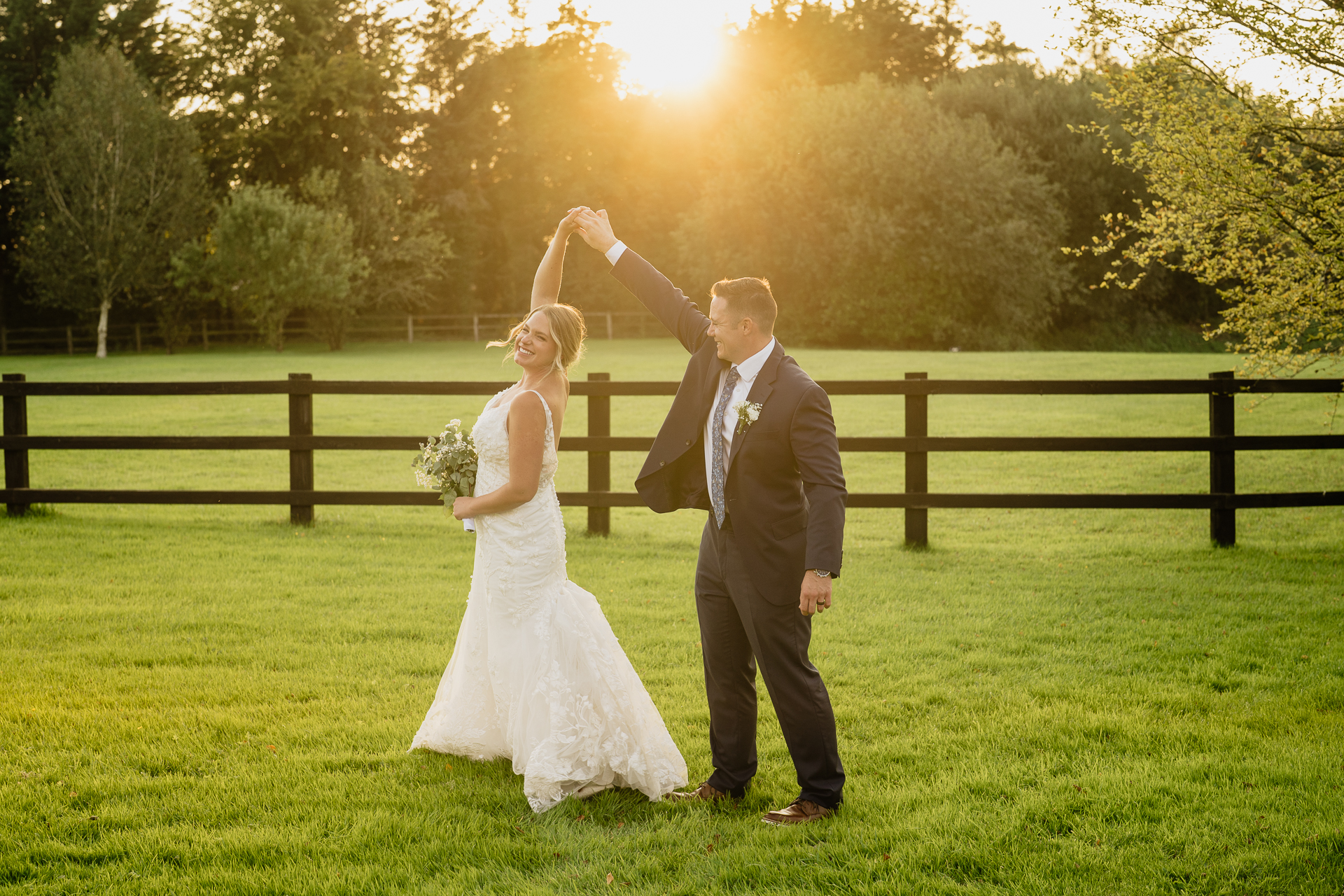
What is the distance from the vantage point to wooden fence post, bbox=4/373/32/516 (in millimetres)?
10344

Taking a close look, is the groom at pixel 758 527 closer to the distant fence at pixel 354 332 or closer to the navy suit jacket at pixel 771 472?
the navy suit jacket at pixel 771 472

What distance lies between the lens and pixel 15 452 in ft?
34.2

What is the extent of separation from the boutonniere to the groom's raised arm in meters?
0.50

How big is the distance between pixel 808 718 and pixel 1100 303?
44.1 meters

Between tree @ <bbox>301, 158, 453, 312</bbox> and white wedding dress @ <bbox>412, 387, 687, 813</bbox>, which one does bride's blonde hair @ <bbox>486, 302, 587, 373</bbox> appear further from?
tree @ <bbox>301, 158, 453, 312</bbox>

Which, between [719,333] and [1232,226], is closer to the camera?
[719,333]

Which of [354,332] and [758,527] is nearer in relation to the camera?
[758,527]

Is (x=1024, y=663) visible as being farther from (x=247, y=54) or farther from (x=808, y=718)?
(x=247, y=54)

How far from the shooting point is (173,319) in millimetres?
46375

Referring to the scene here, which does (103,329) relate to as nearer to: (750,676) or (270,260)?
(270,260)

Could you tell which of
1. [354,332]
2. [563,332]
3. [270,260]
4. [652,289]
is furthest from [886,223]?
[563,332]

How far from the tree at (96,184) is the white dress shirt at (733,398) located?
148 ft

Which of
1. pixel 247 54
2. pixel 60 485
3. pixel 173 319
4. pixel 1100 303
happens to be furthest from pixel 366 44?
pixel 60 485

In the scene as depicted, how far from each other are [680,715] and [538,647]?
110 centimetres
